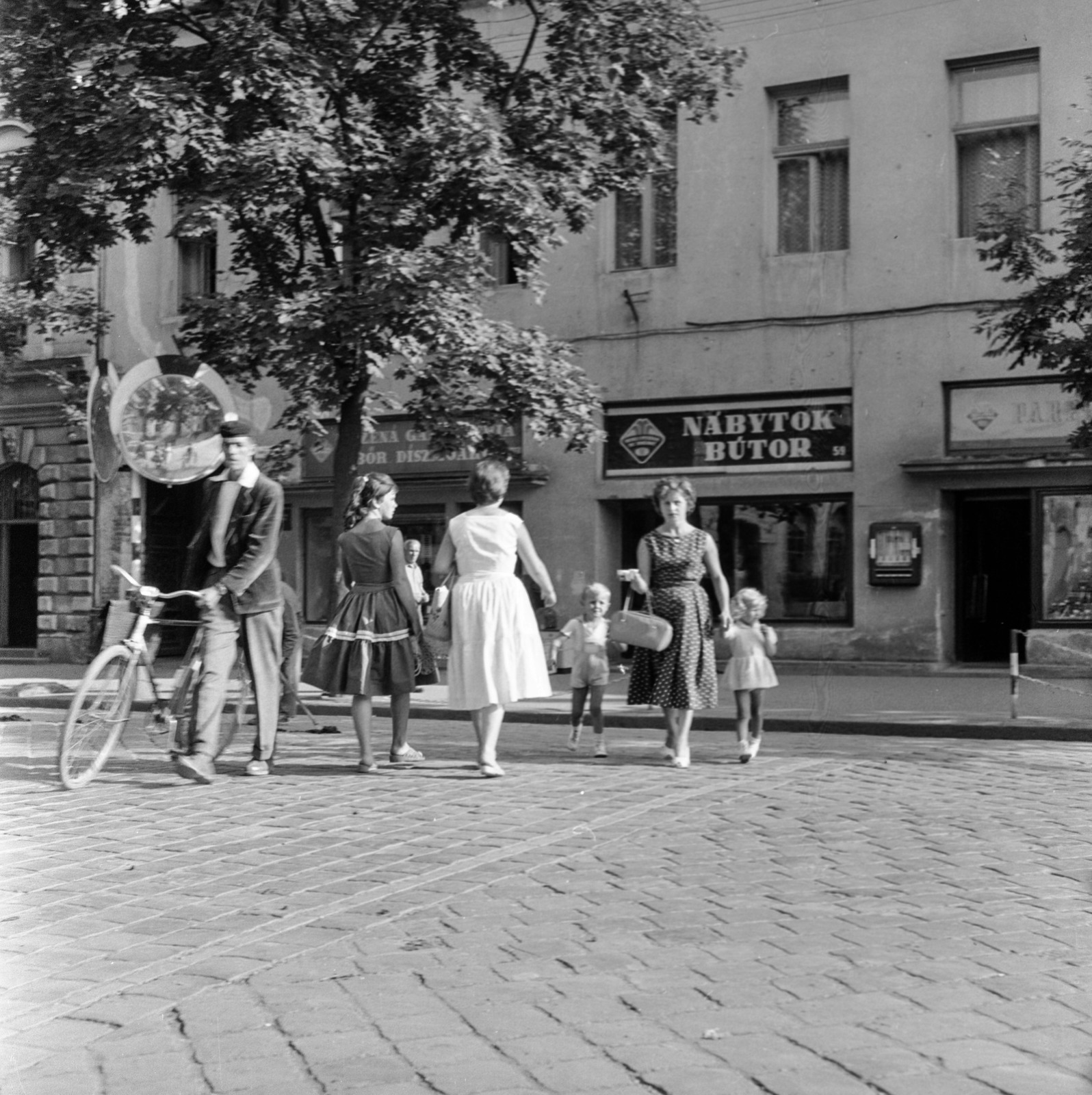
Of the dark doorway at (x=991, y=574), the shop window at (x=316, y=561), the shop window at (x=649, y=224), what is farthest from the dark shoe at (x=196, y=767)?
the shop window at (x=316, y=561)

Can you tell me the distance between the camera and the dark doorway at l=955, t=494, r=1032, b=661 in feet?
60.6

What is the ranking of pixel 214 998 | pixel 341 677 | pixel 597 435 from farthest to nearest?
pixel 597 435
pixel 341 677
pixel 214 998

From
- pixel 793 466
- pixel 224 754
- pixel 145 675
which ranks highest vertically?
pixel 793 466

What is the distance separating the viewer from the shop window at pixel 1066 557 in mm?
17734

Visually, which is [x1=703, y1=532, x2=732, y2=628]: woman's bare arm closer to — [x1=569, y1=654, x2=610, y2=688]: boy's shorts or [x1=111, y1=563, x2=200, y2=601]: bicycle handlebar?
[x1=569, y1=654, x2=610, y2=688]: boy's shorts

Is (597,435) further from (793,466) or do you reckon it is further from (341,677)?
(341,677)

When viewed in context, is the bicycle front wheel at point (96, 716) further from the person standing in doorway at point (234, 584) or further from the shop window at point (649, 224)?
the shop window at point (649, 224)

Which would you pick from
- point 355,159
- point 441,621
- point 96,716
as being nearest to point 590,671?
point 441,621

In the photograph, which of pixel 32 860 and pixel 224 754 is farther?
pixel 224 754

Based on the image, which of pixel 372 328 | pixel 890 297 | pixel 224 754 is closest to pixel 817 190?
pixel 890 297

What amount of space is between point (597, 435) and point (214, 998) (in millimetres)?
11887

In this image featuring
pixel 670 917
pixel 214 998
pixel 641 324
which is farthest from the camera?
pixel 641 324

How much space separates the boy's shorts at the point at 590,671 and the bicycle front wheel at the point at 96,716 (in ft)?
11.7

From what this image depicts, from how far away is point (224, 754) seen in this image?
1005 cm
